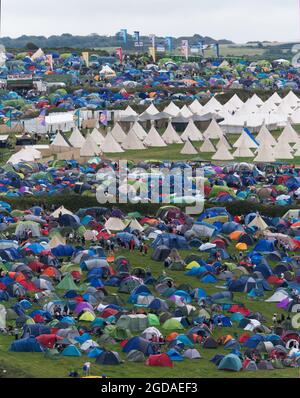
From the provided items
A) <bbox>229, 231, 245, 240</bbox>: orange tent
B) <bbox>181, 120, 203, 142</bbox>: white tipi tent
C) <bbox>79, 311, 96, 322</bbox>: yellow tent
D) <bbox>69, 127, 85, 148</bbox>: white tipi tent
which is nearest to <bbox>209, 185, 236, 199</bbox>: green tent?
<bbox>229, 231, 245, 240</bbox>: orange tent

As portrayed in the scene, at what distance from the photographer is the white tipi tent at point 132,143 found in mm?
80688

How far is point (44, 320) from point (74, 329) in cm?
159

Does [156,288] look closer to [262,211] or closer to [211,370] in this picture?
[211,370]

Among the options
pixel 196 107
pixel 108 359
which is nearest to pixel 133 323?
pixel 108 359

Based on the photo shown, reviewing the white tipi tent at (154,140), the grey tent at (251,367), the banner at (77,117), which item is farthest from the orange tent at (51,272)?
the banner at (77,117)

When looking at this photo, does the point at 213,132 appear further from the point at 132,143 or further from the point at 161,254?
the point at 161,254

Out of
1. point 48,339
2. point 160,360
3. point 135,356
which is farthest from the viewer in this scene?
point 48,339

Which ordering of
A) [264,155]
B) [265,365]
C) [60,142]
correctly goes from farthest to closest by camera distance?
1. [60,142]
2. [264,155]
3. [265,365]

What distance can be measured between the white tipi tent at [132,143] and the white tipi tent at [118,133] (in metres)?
1.38

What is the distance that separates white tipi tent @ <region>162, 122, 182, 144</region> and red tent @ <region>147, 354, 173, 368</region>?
4691 centimetres

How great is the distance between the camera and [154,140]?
3243 inches

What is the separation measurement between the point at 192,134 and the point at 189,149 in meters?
6.50

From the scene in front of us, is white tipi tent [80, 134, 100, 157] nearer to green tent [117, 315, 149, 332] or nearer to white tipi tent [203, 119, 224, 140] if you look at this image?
white tipi tent [203, 119, 224, 140]
